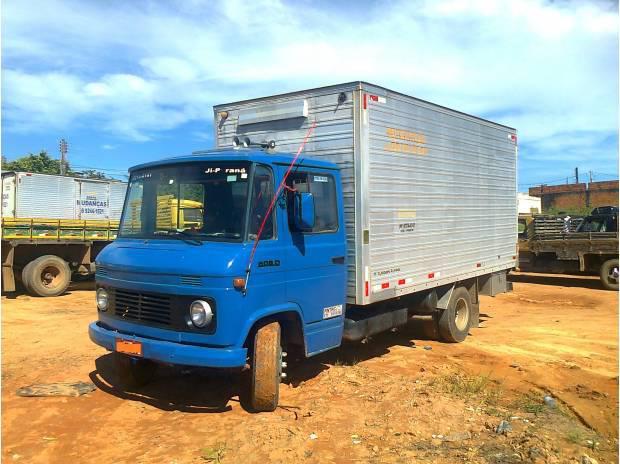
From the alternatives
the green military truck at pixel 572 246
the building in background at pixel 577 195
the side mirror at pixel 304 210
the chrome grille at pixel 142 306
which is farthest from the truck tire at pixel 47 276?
the building in background at pixel 577 195

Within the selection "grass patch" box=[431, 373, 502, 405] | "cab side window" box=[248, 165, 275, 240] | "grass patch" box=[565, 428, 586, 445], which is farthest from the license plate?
"grass patch" box=[565, 428, 586, 445]

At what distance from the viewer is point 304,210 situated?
5.05 m

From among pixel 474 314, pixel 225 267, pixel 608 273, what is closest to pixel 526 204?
pixel 608 273

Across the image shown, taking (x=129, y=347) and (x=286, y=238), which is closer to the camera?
(x=129, y=347)

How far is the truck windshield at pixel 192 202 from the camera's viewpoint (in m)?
4.93

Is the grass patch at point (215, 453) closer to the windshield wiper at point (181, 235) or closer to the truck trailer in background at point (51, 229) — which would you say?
the windshield wiper at point (181, 235)

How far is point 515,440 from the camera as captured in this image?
4.38 metres

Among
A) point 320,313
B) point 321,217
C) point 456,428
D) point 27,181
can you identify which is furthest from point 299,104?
point 27,181

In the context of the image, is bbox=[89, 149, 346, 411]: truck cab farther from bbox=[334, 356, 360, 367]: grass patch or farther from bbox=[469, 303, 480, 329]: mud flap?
bbox=[469, 303, 480, 329]: mud flap

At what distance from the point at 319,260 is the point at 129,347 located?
6.70ft

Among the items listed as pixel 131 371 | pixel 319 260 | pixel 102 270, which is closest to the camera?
pixel 102 270

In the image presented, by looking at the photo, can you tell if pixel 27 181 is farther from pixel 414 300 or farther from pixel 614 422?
pixel 614 422

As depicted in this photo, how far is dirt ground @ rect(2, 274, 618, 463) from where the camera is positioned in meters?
4.27

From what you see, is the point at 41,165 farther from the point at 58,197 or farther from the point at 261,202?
the point at 261,202
